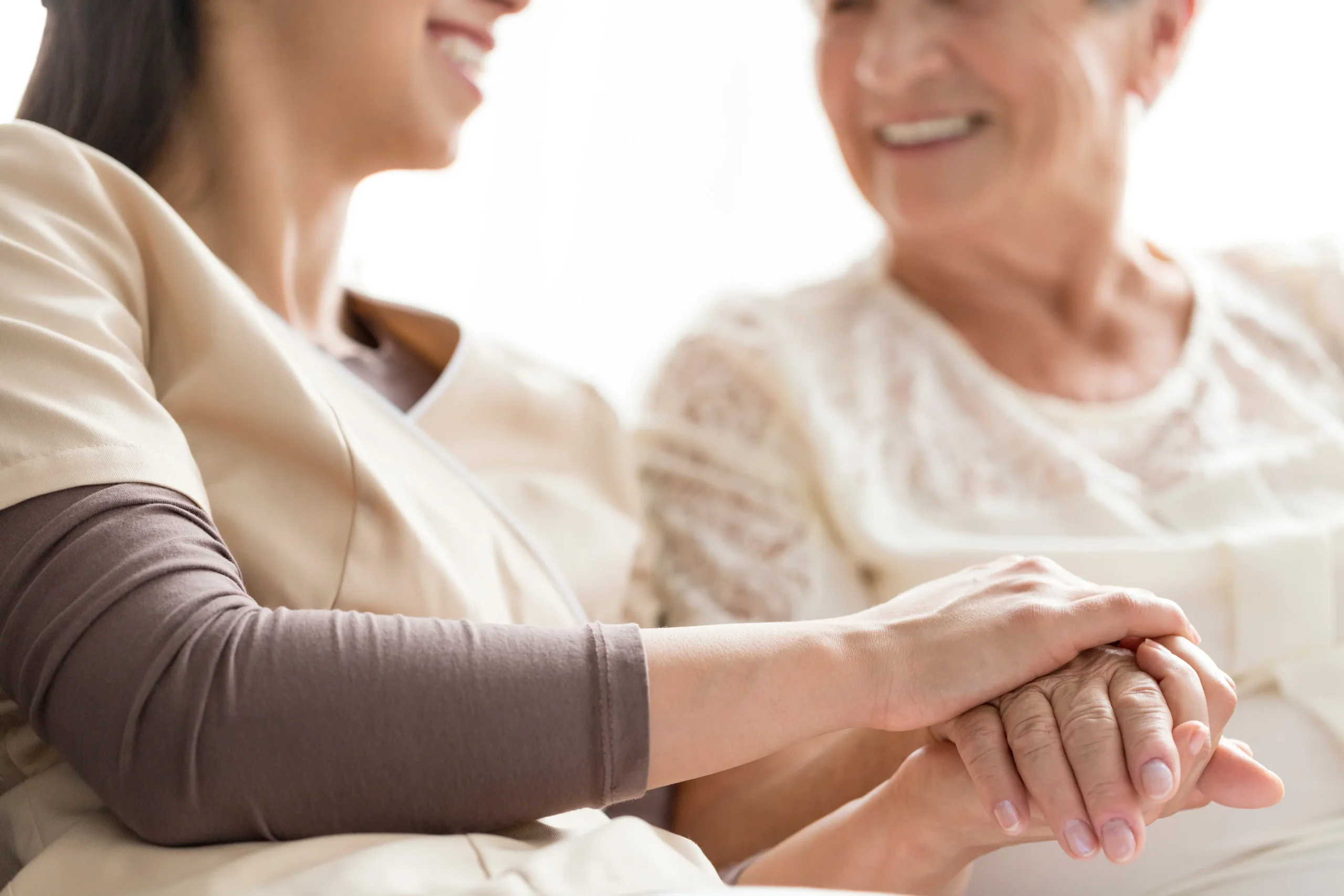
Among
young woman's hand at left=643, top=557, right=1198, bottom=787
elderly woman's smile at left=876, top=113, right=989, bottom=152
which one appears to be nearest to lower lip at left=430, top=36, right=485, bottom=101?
elderly woman's smile at left=876, top=113, right=989, bottom=152

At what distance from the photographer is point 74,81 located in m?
1.13

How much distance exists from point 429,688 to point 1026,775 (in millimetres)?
405

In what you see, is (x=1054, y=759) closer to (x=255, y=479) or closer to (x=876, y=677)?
(x=876, y=677)

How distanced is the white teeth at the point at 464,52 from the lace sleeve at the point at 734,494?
41cm

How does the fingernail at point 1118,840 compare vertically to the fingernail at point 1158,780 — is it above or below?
below

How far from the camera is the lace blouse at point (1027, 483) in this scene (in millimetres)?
1283

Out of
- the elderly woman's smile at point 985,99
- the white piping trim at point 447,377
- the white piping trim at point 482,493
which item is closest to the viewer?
the white piping trim at point 482,493

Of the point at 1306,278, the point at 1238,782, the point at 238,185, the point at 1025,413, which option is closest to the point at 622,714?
the point at 1238,782

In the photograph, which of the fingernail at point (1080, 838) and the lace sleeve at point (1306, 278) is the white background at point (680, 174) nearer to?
the lace sleeve at point (1306, 278)

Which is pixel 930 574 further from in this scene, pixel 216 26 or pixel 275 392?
pixel 216 26

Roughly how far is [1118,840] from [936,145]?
91 centimetres

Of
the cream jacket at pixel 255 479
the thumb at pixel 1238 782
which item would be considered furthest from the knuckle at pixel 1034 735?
the cream jacket at pixel 255 479

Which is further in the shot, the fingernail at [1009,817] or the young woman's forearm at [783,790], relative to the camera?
the young woman's forearm at [783,790]

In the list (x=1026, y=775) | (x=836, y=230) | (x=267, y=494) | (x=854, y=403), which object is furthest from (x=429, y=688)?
(x=836, y=230)
